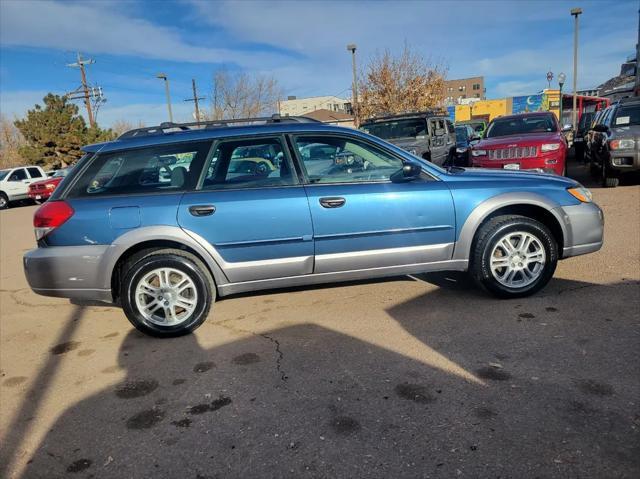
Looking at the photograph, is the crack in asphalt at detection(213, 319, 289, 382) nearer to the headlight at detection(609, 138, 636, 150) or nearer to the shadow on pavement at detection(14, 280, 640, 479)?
the shadow on pavement at detection(14, 280, 640, 479)

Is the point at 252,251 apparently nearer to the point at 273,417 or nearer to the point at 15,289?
the point at 273,417

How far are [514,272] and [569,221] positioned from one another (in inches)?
26.4

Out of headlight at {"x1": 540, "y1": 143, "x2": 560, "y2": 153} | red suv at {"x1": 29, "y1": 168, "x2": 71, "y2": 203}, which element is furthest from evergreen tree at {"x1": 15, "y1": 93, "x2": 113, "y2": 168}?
headlight at {"x1": 540, "y1": 143, "x2": 560, "y2": 153}

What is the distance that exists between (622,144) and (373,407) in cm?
931

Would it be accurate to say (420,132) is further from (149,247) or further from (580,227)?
(149,247)

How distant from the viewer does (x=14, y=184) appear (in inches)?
797

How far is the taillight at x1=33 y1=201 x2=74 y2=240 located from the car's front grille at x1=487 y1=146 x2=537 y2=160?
7878 mm

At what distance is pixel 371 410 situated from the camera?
2.87 m

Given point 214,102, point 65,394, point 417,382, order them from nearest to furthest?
point 417,382, point 65,394, point 214,102

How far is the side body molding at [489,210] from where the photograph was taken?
14.1ft

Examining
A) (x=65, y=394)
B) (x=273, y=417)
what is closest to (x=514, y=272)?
(x=273, y=417)

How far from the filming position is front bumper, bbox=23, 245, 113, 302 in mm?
3984

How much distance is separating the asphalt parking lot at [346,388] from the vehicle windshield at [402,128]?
24.8 feet

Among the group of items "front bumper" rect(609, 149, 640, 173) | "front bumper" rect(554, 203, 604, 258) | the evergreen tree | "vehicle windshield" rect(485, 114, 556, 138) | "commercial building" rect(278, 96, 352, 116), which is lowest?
"front bumper" rect(554, 203, 604, 258)
